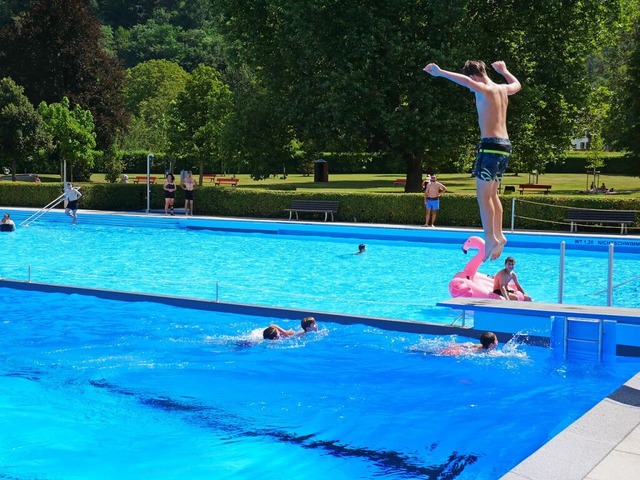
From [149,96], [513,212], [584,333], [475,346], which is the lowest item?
[475,346]

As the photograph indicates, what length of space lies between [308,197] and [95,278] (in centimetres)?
1337

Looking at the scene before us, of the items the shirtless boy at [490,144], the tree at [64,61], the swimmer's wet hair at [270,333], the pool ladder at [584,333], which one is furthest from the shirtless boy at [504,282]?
the tree at [64,61]

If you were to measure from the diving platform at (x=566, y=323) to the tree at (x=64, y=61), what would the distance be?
4458 centimetres

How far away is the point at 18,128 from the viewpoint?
4634 cm

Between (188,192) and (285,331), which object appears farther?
(188,192)

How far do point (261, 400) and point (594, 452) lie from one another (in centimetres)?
577

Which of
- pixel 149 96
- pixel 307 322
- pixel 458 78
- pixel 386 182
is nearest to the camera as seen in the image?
pixel 458 78

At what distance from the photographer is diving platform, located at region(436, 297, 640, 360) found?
1000 centimetres

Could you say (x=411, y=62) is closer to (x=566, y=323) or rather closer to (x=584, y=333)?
(x=566, y=323)

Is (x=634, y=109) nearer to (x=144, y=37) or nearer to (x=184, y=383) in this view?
(x=184, y=383)

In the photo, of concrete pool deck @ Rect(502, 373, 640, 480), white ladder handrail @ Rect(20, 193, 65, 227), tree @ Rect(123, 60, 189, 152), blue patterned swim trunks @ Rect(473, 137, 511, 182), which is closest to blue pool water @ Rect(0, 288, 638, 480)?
concrete pool deck @ Rect(502, 373, 640, 480)

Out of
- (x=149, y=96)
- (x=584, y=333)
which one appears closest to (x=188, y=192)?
(x=584, y=333)

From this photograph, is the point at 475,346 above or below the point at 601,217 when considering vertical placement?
below

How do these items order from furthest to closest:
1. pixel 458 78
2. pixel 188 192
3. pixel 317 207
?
1. pixel 188 192
2. pixel 317 207
3. pixel 458 78
